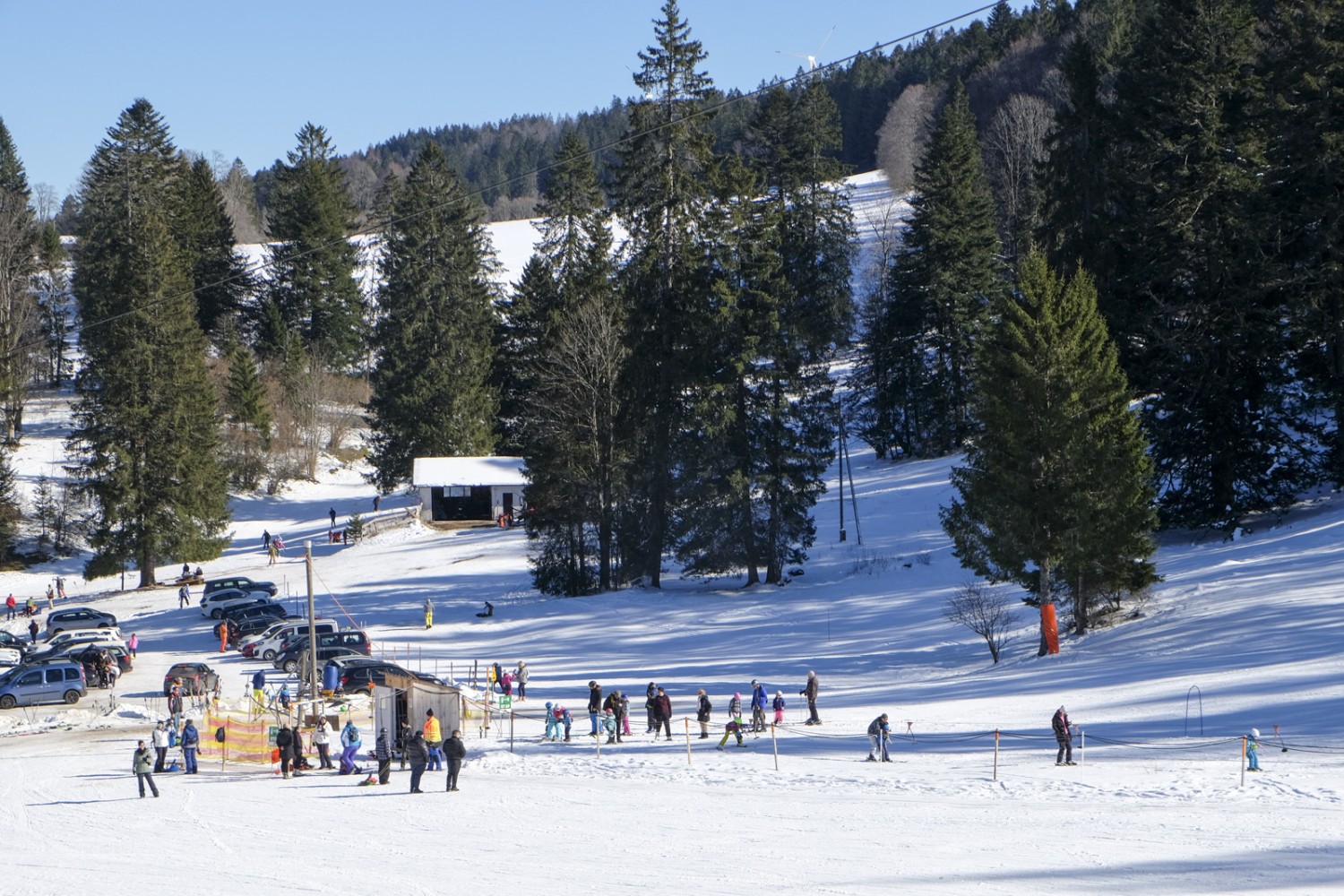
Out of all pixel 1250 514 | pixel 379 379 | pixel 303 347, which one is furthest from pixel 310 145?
pixel 1250 514

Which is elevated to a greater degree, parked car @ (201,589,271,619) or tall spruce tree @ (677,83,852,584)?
tall spruce tree @ (677,83,852,584)

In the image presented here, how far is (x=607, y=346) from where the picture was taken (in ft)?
161

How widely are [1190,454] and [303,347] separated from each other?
63970 millimetres

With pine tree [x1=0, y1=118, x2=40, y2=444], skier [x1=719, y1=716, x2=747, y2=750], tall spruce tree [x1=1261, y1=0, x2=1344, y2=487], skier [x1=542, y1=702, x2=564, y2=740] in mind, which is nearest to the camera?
skier [x1=719, y1=716, x2=747, y2=750]

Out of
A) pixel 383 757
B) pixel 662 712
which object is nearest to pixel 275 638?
pixel 662 712

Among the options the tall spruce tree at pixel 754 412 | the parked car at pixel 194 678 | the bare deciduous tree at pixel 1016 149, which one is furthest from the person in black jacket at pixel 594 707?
the bare deciduous tree at pixel 1016 149

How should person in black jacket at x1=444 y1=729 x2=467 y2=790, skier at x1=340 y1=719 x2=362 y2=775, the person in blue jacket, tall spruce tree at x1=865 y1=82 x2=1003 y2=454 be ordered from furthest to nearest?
tall spruce tree at x1=865 y1=82 x2=1003 y2=454, the person in blue jacket, skier at x1=340 y1=719 x2=362 y2=775, person in black jacket at x1=444 y1=729 x2=467 y2=790

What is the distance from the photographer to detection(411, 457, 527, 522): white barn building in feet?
211

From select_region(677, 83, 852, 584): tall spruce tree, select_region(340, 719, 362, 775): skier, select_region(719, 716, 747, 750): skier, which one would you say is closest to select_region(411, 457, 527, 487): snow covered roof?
select_region(677, 83, 852, 584): tall spruce tree

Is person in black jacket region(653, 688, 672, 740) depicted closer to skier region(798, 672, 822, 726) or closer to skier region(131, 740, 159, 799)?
skier region(798, 672, 822, 726)

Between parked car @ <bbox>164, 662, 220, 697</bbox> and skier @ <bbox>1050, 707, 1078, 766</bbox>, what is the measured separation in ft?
72.6

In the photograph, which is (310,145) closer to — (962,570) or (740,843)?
(962,570)

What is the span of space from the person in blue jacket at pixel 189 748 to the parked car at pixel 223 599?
863 inches

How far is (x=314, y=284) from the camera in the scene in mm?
89000
